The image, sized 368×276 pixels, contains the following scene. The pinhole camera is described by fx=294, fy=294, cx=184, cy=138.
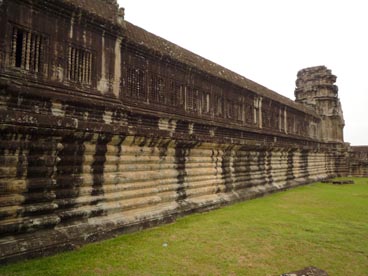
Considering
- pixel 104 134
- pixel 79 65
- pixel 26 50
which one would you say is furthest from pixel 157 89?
pixel 104 134

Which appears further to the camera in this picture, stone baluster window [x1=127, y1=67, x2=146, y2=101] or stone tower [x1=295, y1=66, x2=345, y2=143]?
stone tower [x1=295, y1=66, x2=345, y2=143]

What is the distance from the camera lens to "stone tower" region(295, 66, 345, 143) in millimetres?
29391

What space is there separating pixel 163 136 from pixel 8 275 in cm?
422

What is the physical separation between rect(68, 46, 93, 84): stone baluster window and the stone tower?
26.0 m

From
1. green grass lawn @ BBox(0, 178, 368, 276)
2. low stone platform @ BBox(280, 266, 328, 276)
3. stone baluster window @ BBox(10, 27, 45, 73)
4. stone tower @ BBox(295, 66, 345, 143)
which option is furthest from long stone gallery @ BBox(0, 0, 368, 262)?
stone tower @ BBox(295, 66, 345, 143)

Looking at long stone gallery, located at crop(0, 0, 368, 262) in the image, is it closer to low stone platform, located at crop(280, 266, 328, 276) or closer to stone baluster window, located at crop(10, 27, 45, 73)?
stone baluster window, located at crop(10, 27, 45, 73)

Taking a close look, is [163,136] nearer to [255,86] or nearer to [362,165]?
[255,86]

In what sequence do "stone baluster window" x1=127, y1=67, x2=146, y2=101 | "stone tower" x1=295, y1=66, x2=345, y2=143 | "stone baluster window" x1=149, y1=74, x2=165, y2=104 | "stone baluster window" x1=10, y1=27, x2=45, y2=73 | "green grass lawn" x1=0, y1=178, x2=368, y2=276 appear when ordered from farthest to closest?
"stone tower" x1=295, y1=66, x2=345, y2=143, "stone baluster window" x1=149, y1=74, x2=165, y2=104, "stone baluster window" x1=127, y1=67, x2=146, y2=101, "stone baluster window" x1=10, y1=27, x2=45, y2=73, "green grass lawn" x1=0, y1=178, x2=368, y2=276

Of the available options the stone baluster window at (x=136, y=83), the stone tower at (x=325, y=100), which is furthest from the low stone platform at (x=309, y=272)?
the stone tower at (x=325, y=100)

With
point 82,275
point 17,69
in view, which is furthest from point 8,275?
point 17,69

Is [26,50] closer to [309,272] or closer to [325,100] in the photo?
[309,272]

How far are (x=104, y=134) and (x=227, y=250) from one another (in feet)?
10.4

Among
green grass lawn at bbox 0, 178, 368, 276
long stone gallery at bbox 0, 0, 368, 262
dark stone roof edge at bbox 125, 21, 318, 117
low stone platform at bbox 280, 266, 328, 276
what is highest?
dark stone roof edge at bbox 125, 21, 318, 117

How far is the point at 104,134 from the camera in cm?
576
